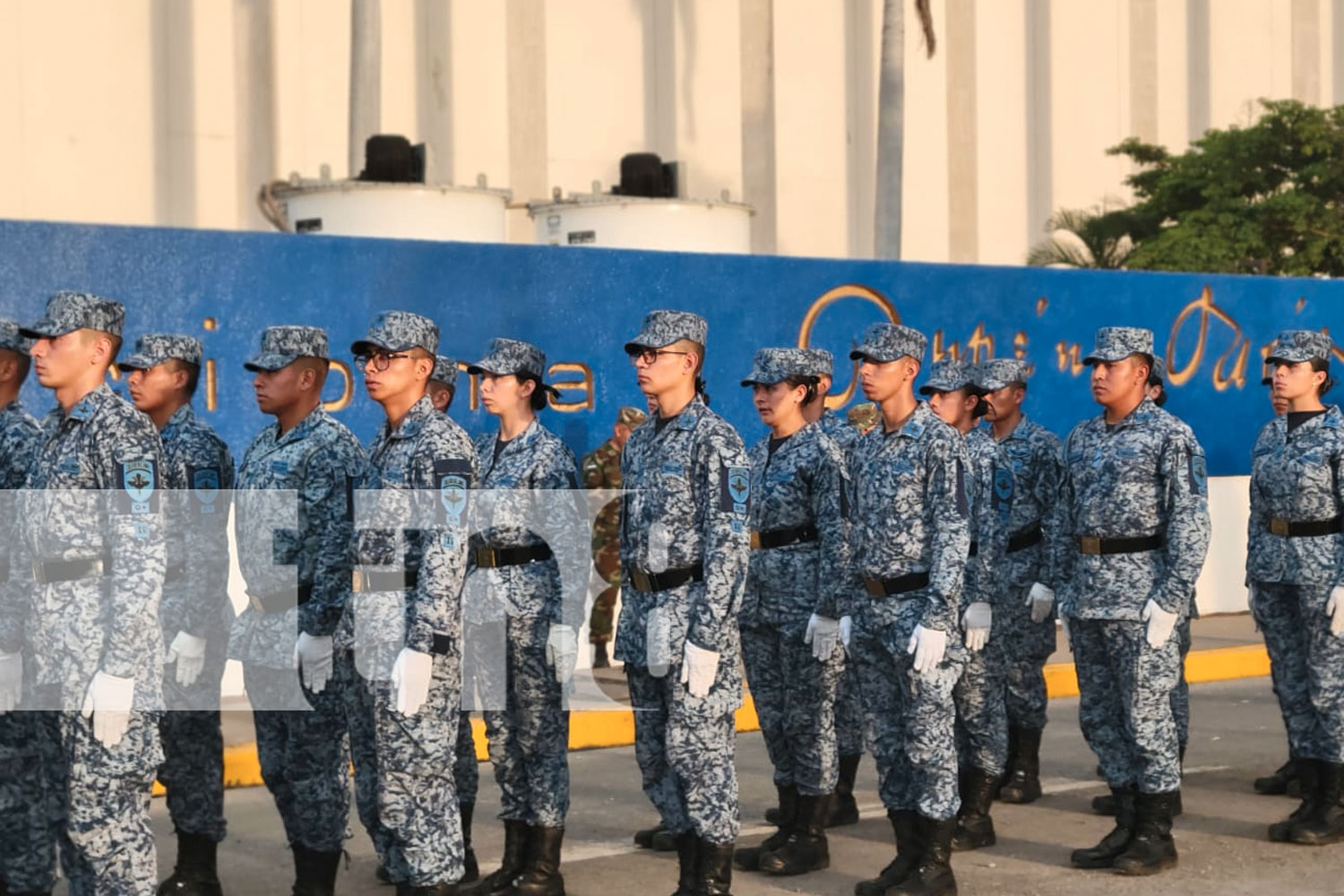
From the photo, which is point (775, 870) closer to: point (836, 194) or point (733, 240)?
point (733, 240)

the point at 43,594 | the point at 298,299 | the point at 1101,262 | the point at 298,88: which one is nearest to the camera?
the point at 43,594

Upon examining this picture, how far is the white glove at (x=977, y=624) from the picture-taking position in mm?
7875

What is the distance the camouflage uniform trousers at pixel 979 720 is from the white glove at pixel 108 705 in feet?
11.9

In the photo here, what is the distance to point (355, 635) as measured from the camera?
6.54 metres

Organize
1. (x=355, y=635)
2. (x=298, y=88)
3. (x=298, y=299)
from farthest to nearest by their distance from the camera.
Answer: (x=298, y=88) → (x=298, y=299) → (x=355, y=635)

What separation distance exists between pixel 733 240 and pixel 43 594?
1289 cm

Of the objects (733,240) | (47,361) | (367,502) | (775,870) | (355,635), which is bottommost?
(775,870)

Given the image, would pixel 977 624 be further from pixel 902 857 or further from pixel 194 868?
pixel 194 868

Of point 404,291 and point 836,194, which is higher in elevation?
point 836,194

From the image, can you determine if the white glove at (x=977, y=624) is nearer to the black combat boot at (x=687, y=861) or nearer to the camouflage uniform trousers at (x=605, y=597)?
the black combat boot at (x=687, y=861)

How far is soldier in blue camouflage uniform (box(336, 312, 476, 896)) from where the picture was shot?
21.0 ft

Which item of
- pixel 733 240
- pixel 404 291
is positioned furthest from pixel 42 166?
pixel 404 291

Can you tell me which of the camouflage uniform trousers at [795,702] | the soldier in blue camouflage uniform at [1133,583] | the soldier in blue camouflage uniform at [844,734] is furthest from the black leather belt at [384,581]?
the soldier in blue camouflage uniform at [1133,583]

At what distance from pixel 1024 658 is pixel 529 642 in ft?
9.55
